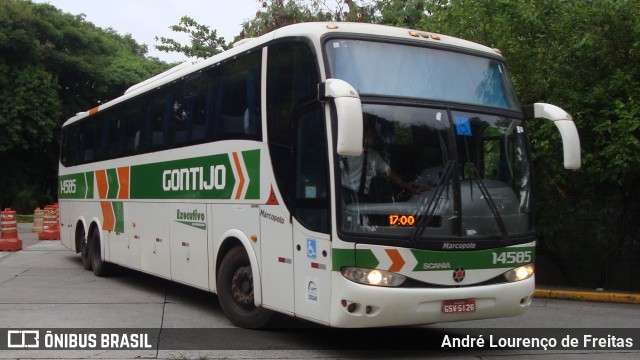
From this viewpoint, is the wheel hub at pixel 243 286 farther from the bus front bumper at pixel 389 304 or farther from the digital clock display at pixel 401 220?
the digital clock display at pixel 401 220

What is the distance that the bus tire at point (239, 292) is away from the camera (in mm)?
8656

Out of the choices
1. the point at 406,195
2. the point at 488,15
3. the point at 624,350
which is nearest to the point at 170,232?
the point at 406,195

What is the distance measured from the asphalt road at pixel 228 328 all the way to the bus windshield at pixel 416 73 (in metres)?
2.72

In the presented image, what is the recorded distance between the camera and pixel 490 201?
7.36m

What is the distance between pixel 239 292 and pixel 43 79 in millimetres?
27815

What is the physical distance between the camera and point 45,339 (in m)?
8.18

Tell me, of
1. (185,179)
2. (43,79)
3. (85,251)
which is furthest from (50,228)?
(185,179)

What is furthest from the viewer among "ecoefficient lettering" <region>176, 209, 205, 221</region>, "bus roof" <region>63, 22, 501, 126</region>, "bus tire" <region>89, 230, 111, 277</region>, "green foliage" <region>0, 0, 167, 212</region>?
"green foliage" <region>0, 0, 167, 212</region>

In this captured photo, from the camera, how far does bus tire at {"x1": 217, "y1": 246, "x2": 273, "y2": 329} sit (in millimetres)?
8656

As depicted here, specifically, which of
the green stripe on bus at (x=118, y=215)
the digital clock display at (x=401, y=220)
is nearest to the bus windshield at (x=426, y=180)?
the digital clock display at (x=401, y=220)

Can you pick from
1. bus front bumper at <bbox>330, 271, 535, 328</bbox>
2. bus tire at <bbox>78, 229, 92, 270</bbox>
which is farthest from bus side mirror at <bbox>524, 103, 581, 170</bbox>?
bus tire at <bbox>78, 229, 92, 270</bbox>

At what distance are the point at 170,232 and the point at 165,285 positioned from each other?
267cm

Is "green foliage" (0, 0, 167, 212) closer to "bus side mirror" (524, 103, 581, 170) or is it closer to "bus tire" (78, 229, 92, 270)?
"bus tire" (78, 229, 92, 270)

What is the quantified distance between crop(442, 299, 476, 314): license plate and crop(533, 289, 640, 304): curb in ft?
21.1
